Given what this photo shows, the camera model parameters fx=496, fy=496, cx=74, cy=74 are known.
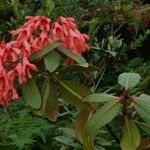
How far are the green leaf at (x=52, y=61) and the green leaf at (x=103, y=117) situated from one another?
210mm

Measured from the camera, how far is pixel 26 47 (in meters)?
1.67

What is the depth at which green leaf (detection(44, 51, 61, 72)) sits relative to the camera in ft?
5.26

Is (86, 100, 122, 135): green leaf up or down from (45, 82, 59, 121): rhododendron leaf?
up

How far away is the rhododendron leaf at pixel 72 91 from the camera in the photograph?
171 centimetres

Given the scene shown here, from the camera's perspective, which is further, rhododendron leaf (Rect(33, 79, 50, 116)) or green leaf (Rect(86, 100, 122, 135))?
rhododendron leaf (Rect(33, 79, 50, 116))

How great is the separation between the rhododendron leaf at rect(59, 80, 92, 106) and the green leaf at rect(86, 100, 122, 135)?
191 millimetres

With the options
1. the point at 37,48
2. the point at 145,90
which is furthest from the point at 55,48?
the point at 145,90

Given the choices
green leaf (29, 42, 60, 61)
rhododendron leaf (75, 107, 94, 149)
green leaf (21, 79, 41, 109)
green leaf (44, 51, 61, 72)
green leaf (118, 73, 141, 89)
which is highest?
green leaf (29, 42, 60, 61)

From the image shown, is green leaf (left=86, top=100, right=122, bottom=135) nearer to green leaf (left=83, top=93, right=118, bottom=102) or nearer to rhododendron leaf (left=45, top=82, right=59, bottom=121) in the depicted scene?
green leaf (left=83, top=93, right=118, bottom=102)

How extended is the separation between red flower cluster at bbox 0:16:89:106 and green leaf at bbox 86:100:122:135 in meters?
0.28

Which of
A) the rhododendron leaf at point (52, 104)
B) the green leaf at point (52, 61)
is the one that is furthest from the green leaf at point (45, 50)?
the rhododendron leaf at point (52, 104)

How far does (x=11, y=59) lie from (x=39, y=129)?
Answer: 86cm

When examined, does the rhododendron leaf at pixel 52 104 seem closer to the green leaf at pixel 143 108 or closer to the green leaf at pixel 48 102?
the green leaf at pixel 48 102

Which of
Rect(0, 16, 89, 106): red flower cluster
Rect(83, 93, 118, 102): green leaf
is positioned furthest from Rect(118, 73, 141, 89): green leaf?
Rect(0, 16, 89, 106): red flower cluster
